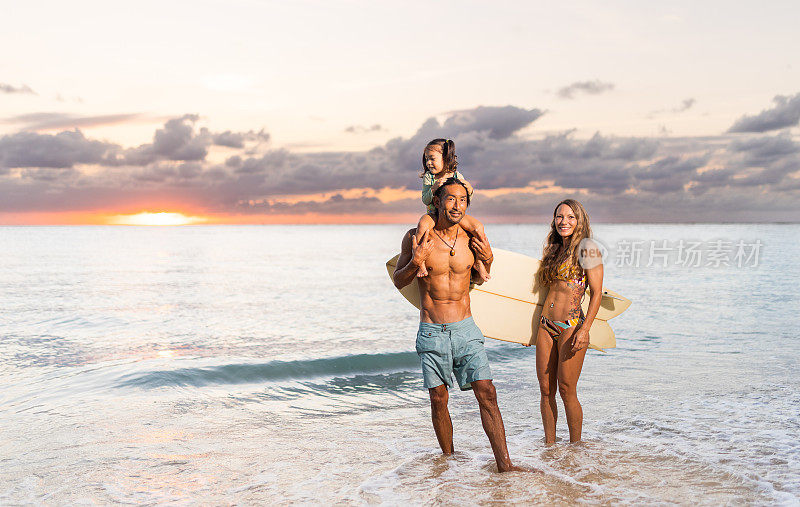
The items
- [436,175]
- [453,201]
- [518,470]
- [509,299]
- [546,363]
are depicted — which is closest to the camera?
[453,201]

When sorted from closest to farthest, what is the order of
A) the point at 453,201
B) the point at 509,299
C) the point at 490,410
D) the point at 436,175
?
1. the point at 453,201
2. the point at 436,175
3. the point at 490,410
4. the point at 509,299

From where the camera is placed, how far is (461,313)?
490cm

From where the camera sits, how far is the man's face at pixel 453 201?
4.56m

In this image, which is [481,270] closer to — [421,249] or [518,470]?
[421,249]

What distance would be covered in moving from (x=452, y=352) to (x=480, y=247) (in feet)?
2.83

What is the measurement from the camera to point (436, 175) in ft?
15.5

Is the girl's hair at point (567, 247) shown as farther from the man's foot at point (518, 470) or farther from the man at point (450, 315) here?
the man's foot at point (518, 470)

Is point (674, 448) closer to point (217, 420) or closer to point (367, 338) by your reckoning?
point (217, 420)

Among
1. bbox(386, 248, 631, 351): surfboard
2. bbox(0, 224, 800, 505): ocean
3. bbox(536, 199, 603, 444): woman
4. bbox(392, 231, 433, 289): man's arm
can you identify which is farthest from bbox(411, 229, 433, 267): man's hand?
bbox(0, 224, 800, 505): ocean

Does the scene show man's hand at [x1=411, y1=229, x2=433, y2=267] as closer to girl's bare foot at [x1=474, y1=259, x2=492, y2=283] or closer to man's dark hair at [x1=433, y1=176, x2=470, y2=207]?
man's dark hair at [x1=433, y1=176, x2=470, y2=207]

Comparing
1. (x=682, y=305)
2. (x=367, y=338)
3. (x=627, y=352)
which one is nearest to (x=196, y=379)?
(x=367, y=338)

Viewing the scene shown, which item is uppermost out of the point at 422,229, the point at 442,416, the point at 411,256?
the point at 422,229

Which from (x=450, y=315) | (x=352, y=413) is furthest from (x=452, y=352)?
(x=352, y=413)

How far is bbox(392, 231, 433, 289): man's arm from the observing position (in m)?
4.59
